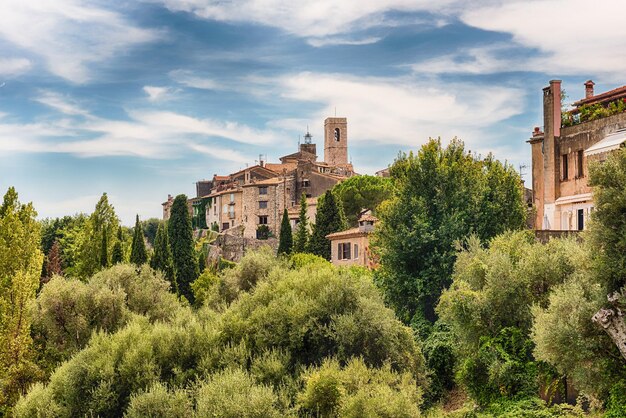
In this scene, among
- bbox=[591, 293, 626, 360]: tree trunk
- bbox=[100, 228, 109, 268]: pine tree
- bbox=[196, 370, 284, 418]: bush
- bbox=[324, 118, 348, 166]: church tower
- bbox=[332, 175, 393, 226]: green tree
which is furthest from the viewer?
bbox=[324, 118, 348, 166]: church tower

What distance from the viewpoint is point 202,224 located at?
4653 inches

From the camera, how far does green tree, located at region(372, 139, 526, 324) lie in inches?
1650

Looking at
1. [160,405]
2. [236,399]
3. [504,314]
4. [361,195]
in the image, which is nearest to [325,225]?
[361,195]

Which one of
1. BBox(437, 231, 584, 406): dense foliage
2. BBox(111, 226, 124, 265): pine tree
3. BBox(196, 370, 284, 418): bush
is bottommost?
BBox(196, 370, 284, 418): bush

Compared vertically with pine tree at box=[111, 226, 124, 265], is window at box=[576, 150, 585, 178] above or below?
above

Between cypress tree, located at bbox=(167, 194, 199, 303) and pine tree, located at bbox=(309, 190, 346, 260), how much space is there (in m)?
10.3

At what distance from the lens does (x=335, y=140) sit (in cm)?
14675

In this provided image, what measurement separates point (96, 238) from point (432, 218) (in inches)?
1071

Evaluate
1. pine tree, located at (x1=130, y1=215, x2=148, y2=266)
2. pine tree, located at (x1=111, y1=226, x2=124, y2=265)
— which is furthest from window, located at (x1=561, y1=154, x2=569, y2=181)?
pine tree, located at (x1=111, y1=226, x2=124, y2=265)

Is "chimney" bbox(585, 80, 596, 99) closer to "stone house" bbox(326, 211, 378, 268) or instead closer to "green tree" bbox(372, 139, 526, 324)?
"green tree" bbox(372, 139, 526, 324)

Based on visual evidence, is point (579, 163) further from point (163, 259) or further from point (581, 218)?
point (163, 259)

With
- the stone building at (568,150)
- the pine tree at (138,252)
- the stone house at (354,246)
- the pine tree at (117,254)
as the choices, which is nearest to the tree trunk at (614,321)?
the stone building at (568,150)

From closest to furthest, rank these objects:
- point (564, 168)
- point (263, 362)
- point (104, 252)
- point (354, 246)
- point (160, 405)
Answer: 1. point (160, 405)
2. point (263, 362)
3. point (564, 168)
4. point (104, 252)
5. point (354, 246)

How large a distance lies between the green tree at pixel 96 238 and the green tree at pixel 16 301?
53.8 ft
